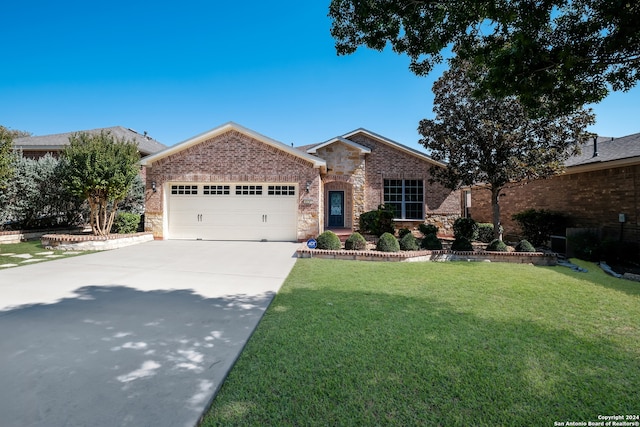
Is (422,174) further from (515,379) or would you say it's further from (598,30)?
(515,379)

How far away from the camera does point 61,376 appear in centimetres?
243

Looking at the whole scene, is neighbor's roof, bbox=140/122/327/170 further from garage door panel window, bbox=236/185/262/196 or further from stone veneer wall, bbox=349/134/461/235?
stone veneer wall, bbox=349/134/461/235

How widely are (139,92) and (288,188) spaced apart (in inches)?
370

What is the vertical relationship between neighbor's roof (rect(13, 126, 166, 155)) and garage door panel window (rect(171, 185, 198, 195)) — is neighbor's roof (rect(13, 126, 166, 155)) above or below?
above

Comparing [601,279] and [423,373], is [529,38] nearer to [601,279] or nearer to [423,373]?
[423,373]

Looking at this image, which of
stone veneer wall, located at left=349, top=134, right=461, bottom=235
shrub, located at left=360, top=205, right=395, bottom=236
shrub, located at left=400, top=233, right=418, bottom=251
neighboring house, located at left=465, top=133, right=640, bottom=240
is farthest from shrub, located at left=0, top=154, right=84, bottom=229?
neighboring house, located at left=465, top=133, right=640, bottom=240

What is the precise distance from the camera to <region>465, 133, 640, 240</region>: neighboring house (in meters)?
9.05

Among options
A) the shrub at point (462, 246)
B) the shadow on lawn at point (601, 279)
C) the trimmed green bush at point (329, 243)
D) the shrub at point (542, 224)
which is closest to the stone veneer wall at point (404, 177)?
the shrub at point (542, 224)

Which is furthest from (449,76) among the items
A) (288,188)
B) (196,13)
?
(196,13)

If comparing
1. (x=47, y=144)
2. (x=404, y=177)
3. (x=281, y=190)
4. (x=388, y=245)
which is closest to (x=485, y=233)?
(x=404, y=177)

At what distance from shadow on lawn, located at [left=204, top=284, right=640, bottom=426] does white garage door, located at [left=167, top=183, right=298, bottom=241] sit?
27.5 feet

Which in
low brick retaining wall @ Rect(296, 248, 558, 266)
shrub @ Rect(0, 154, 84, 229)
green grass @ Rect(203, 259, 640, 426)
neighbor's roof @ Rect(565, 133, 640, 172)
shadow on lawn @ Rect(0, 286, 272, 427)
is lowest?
green grass @ Rect(203, 259, 640, 426)

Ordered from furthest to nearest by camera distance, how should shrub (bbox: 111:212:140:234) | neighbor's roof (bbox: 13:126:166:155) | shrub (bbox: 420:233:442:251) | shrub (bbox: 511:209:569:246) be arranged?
neighbor's roof (bbox: 13:126:166:155), shrub (bbox: 511:209:569:246), shrub (bbox: 111:212:140:234), shrub (bbox: 420:233:442:251)

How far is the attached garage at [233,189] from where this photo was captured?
1189cm
